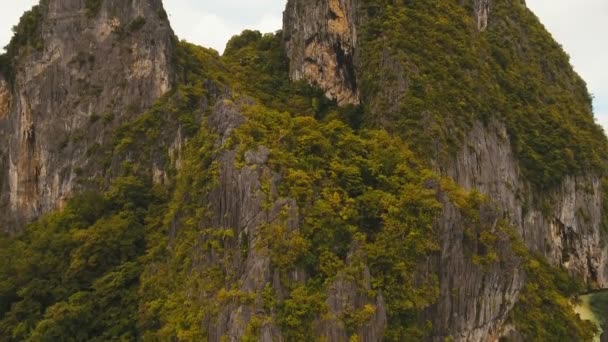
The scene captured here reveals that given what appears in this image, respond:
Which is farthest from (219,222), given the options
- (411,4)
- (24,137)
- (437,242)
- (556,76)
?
(556,76)

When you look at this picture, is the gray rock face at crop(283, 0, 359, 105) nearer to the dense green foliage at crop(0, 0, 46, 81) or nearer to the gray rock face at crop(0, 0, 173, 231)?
the gray rock face at crop(0, 0, 173, 231)

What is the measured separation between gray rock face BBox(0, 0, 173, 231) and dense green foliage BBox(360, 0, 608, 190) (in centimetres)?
1016

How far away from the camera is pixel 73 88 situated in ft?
89.8

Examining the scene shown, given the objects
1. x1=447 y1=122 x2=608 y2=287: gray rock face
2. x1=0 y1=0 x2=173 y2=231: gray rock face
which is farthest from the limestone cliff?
x1=0 y1=0 x2=173 y2=231: gray rock face

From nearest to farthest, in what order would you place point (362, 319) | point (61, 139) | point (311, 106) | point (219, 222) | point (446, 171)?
point (362, 319), point (219, 222), point (446, 171), point (61, 139), point (311, 106)

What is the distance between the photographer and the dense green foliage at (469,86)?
2656 centimetres

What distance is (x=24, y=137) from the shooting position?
2823 centimetres

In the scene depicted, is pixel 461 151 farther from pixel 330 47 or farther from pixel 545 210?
pixel 330 47

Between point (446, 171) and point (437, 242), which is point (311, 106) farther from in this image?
point (437, 242)

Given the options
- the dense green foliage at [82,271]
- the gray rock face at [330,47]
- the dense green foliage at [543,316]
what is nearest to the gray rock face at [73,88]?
the dense green foliage at [82,271]

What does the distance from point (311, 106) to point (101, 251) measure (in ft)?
40.9

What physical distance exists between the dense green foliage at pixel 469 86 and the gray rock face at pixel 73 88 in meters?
10.2

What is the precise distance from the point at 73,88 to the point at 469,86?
18567 mm

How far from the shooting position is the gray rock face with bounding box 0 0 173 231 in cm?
2652
